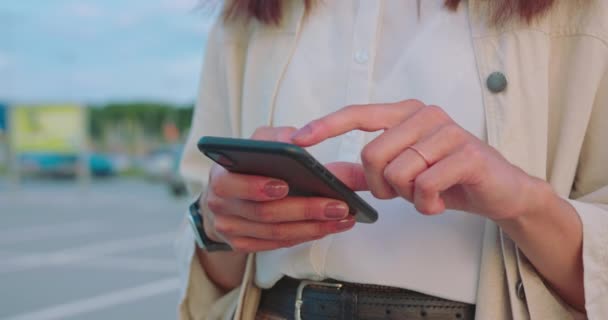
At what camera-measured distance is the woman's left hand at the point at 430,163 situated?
0.83 metres

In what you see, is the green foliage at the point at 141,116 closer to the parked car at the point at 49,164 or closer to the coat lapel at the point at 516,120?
the parked car at the point at 49,164

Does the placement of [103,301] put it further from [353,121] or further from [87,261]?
[353,121]

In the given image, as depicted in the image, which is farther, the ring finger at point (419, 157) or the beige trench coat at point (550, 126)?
the beige trench coat at point (550, 126)

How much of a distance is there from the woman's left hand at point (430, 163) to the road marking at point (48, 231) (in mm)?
8200

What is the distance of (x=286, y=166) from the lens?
0.87m

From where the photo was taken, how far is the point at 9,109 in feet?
49.3

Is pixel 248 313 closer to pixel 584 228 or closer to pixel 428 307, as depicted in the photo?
pixel 428 307

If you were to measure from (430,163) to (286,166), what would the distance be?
16 centimetres

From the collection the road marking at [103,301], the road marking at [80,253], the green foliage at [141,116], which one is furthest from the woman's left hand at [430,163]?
the green foliage at [141,116]

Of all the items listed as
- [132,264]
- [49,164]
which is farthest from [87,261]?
[49,164]

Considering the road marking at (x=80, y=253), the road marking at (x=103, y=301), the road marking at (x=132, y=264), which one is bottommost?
the road marking at (x=80, y=253)

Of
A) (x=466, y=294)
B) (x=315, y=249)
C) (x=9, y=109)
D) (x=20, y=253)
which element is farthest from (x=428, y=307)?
(x=9, y=109)

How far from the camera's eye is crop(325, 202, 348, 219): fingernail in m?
0.94

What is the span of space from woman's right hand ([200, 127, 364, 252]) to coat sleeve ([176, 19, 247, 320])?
0.25 meters
